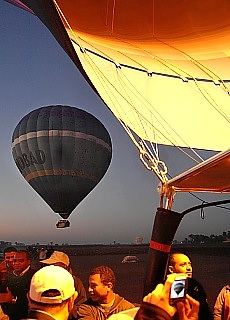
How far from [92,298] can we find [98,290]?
7 centimetres

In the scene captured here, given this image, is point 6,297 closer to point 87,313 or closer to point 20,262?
point 20,262

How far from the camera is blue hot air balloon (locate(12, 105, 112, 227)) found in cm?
1302

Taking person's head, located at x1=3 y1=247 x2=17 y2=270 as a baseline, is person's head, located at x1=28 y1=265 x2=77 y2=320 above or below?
above

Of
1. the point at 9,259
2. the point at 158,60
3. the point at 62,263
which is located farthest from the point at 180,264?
the point at 158,60

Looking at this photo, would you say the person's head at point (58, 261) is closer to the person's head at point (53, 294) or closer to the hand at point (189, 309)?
the person's head at point (53, 294)

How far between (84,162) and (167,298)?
12337 millimetres

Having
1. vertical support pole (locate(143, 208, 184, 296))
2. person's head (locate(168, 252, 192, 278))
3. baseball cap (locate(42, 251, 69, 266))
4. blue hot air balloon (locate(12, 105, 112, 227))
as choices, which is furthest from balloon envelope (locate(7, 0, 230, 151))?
blue hot air balloon (locate(12, 105, 112, 227))

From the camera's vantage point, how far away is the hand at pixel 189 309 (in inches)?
49.7

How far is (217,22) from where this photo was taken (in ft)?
13.5

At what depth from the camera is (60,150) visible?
1315 centimetres

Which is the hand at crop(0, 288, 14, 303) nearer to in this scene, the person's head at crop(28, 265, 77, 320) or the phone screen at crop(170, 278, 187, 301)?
the person's head at crop(28, 265, 77, 320)

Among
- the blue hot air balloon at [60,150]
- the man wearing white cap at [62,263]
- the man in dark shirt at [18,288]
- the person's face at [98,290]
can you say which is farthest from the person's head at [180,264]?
the blue hot air balloon at [60,150]

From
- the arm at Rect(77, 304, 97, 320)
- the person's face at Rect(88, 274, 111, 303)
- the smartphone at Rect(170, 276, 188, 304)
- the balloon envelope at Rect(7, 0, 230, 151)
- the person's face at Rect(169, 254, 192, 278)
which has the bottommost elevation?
the arm at Rect(77, 304, 97, 320)

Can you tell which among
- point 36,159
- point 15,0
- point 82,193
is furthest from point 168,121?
point 82,193
